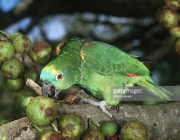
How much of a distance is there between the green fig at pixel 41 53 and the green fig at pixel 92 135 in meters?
0.78

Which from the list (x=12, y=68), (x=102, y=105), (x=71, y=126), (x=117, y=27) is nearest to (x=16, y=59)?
(x=12, y=68)

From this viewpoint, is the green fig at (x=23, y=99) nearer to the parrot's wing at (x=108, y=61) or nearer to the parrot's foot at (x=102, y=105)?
the parrot's foot at (x=102, y=105)

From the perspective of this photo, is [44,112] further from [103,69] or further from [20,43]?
[103,69]

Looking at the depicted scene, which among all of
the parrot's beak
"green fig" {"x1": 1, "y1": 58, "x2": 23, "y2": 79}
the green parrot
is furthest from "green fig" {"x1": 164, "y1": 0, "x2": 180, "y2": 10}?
"green fig" {"x1": 1, "y1": 58, "x2": 23, "y2": 79}

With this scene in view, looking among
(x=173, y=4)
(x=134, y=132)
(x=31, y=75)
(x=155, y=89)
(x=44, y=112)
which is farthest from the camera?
(x=155, y=89)

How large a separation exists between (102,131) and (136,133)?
0.23 m

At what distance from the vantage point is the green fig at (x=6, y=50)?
2342mm

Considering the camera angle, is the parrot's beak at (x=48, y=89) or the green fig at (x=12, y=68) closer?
the parrot's beak at (x=48, y=89)

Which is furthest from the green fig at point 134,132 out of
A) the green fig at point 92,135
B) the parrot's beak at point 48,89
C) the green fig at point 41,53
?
the green fig at point 41,53

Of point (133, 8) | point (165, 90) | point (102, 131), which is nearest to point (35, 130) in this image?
point (102, 131)

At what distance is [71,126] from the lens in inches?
73.2

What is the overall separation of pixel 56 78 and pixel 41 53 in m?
0.23

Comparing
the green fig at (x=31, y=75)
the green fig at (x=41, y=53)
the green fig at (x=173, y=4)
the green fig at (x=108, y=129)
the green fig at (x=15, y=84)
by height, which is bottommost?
the green fig at (x=108, y=129)

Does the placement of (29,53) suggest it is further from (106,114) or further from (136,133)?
(136,133)
